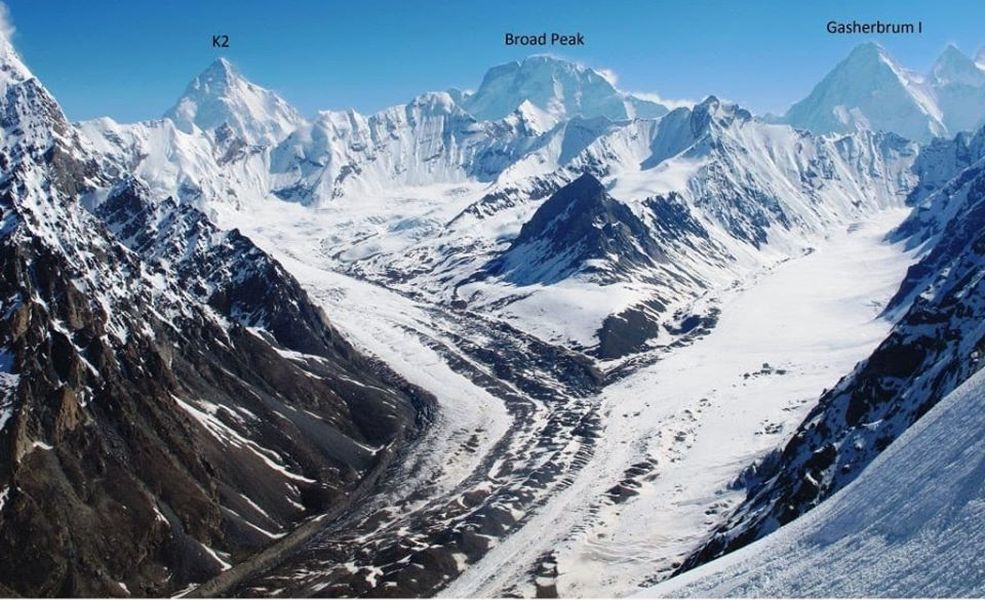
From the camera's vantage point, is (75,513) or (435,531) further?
(435,531)

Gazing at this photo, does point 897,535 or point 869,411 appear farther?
point 869,411

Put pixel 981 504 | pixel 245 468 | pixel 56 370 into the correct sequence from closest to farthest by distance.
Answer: pixel 981 504, pixel 56 370, pixel 245 468

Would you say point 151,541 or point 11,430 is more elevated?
point 11,430

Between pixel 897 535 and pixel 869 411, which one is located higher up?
pixel 897 535

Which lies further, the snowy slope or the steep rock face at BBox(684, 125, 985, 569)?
the steep rock face at BBox(684, 125, 985, 569)

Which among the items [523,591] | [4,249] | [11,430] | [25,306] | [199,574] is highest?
[4,249]

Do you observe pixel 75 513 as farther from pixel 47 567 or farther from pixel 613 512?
pixel 613 512

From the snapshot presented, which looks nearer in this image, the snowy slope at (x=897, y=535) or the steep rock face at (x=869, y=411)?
the snowy slope at (x=897, y=535)

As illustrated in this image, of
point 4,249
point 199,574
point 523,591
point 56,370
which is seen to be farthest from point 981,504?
point 4,249
